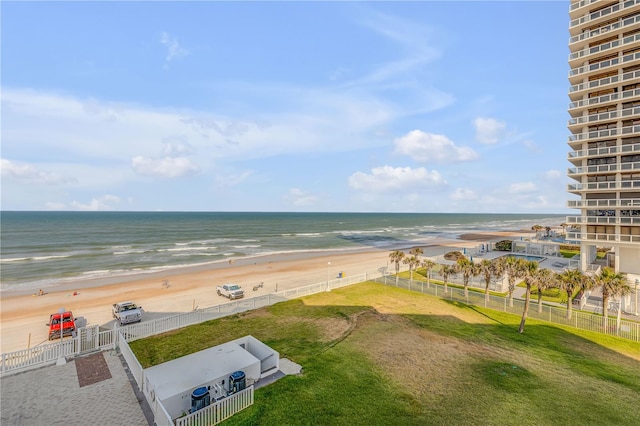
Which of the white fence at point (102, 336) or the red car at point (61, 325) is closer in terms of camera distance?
the white fence at point (102, 336)

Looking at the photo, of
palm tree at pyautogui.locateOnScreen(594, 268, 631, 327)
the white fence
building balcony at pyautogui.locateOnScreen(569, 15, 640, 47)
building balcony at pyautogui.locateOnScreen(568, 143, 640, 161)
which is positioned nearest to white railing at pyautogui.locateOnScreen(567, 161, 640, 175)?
building balcony at pyautogui.locateOnScreen(568, 143, 640, 161)

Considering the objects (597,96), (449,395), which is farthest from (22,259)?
(597,96)

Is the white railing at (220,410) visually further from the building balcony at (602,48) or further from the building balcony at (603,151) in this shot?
the building balcony at (602,48)

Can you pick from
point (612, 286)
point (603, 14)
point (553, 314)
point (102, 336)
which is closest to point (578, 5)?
point (603, 14)

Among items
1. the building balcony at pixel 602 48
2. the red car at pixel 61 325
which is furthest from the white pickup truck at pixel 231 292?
the building balcony at pixel 602 48

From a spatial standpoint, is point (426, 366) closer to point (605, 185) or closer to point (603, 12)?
point (605, 185)

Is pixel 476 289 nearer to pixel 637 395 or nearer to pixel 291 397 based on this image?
pixel 637 395

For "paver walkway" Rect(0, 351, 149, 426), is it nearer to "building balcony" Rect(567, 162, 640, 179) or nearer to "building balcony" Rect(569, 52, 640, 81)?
"building balcony" Rect(567, 162, 640, 179)
